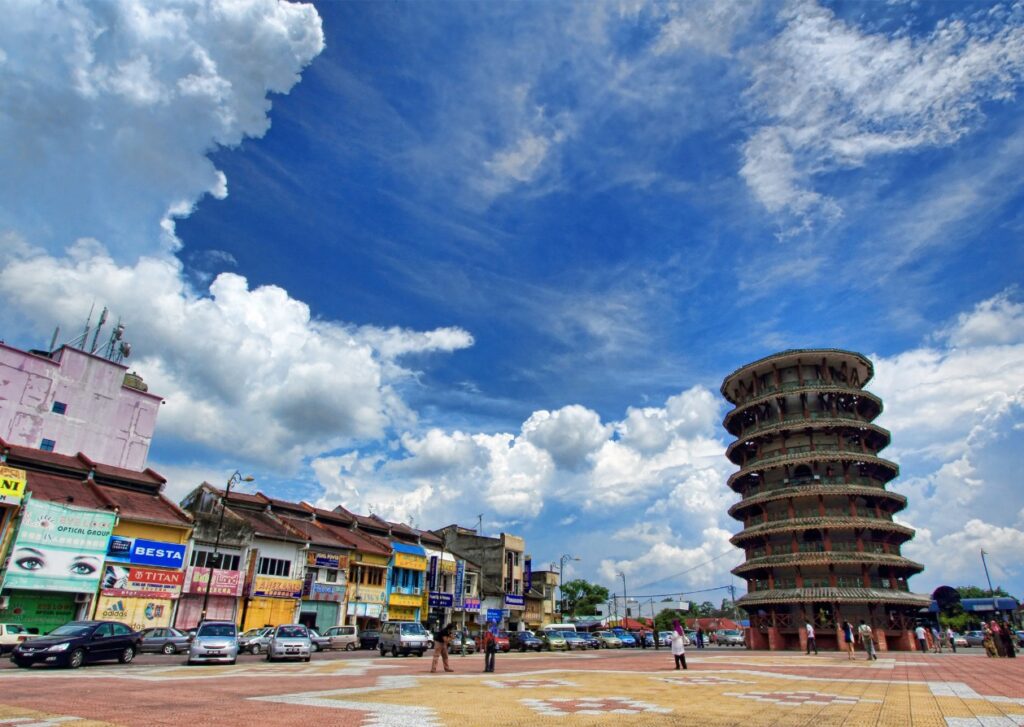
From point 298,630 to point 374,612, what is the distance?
26194mm

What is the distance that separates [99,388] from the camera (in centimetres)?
4862

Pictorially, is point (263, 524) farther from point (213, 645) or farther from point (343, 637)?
point (213, 645)

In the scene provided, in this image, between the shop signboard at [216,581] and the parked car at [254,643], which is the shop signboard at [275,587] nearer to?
the shop signboard at [216,581]

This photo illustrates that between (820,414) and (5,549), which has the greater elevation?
(820,414)

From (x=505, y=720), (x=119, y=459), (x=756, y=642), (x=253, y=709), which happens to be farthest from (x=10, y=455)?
(x=756, y=642)

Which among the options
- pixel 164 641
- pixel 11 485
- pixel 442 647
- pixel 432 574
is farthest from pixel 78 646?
pixel 432 574

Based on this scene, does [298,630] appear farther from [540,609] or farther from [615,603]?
[615,603]

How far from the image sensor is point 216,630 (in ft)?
80.0

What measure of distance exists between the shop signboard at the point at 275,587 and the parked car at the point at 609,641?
27535mm

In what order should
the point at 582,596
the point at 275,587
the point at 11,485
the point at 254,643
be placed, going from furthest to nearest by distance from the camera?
1. the point at 582,596
2. the point at 275,587
3. the point at 11,485
4. the point at 254,643

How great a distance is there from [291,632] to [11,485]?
19.5 m

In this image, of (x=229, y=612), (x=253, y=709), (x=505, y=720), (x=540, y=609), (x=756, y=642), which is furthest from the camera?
(x=540, y=609)

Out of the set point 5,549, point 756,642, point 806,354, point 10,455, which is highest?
point 806,354

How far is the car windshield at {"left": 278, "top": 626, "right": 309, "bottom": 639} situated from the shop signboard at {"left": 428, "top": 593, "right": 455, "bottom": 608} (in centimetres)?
3258
